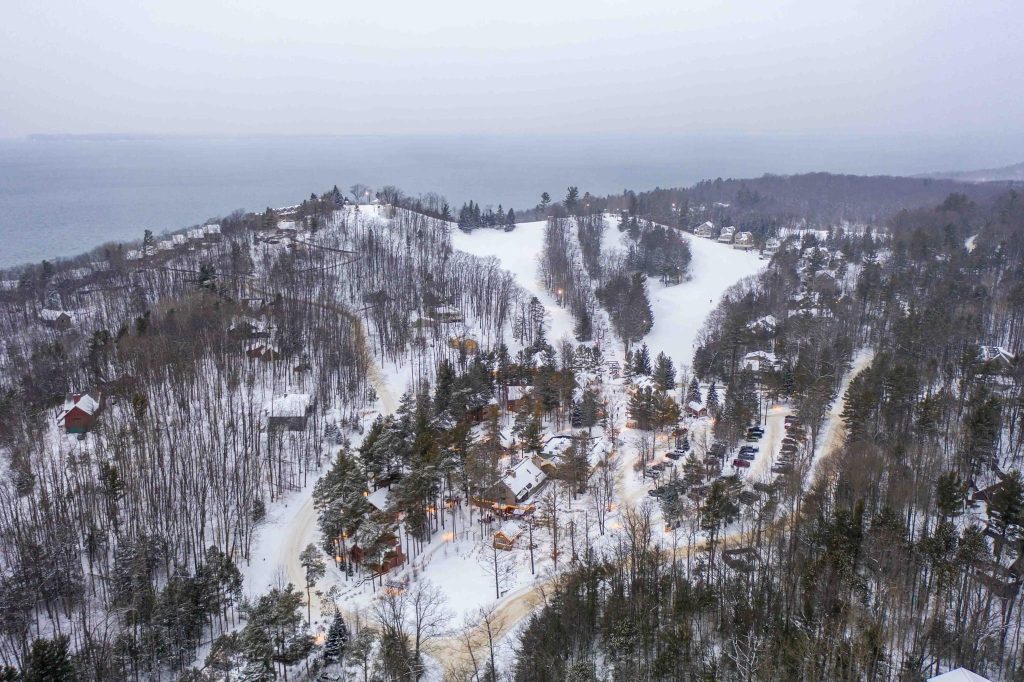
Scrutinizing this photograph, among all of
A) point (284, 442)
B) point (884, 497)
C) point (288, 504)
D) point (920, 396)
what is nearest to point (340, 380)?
point (284, 442)

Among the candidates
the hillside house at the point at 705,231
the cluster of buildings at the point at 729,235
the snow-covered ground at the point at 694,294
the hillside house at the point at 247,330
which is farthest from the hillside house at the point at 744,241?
the hillside house at the point at 247,330

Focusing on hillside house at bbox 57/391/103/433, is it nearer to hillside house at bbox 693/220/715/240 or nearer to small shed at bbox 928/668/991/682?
small shed at bbox 928/668/991/682

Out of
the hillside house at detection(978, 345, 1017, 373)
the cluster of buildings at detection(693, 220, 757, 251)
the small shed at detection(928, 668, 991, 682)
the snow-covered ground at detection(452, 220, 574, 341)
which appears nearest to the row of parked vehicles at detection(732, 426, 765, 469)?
the hillside house at detection(978, 345, 1017, 373)

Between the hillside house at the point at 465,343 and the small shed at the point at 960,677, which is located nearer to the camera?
the small shed at the point at 960,677

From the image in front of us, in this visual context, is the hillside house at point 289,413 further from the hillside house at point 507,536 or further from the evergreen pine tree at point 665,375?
the evergreen pine tree at point 665,375

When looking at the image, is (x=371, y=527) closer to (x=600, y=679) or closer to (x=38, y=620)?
(x=600, y=679)
